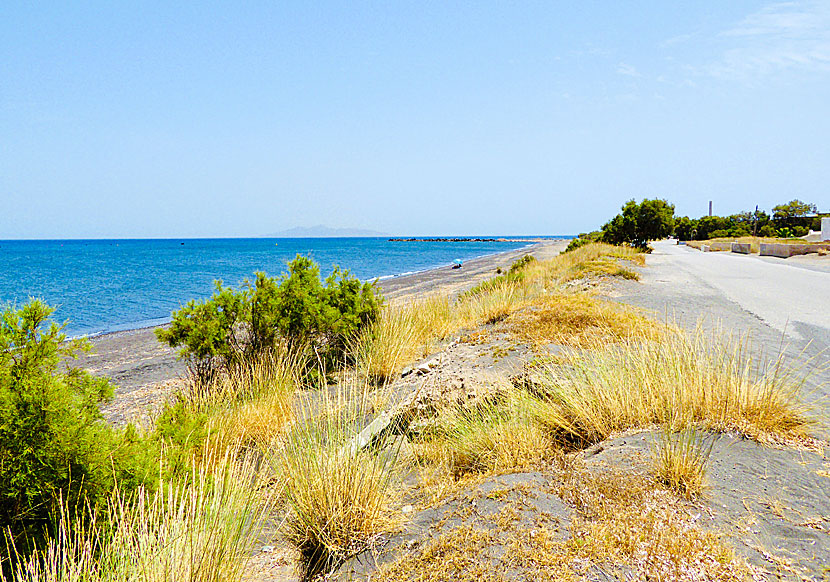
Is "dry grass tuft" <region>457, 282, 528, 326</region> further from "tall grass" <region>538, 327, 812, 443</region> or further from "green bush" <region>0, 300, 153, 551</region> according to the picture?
"green bush" <region>0, 300, 153, 551</region>

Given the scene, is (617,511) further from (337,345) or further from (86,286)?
(86,286)

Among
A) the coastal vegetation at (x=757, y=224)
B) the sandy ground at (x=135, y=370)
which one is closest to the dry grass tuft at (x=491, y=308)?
the sandy ground at (x=135, y=370)

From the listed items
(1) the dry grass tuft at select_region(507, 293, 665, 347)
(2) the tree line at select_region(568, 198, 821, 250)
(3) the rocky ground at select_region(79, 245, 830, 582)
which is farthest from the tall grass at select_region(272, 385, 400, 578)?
(2) the tree line at select_region(568, 198, 821, 250)

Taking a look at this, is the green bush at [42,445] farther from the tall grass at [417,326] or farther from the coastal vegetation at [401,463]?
the tall grass at [417,326]

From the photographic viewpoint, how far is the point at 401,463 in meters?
4.83

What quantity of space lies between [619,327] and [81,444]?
6622mm

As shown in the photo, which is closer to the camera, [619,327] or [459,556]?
[459,556]

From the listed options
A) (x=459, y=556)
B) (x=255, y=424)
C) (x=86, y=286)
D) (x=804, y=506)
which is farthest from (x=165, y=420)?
(x=86, y=286)

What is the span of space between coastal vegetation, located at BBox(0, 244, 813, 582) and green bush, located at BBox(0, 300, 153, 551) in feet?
0.06

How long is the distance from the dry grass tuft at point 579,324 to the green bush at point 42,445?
5.37m

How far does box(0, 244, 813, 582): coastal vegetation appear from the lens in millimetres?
2783

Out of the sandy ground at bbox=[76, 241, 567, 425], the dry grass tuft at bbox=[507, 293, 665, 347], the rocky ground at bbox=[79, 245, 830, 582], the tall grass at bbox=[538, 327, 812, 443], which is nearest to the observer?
the rocky ground at bbox=[79, 245, 830, 582]

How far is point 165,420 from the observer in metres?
4.71

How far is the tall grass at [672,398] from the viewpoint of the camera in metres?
4.08
